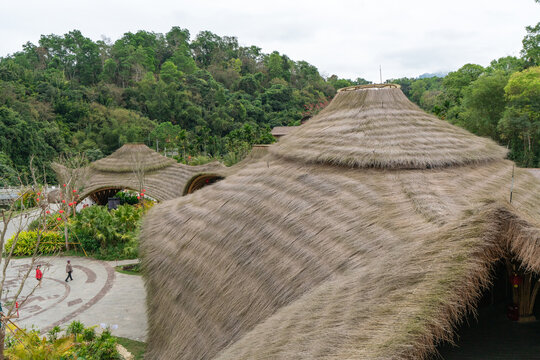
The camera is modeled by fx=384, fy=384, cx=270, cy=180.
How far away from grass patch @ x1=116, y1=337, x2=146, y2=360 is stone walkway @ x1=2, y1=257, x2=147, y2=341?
0.20m

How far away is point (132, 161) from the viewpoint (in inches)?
850

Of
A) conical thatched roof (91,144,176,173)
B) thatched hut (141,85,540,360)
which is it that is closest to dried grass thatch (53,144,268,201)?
conical thatched roof (91,144,176,173)

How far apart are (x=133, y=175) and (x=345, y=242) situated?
1800 cm

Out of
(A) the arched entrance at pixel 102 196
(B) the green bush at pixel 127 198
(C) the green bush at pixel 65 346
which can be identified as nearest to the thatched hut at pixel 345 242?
(C) the green bush at pixel 65 346

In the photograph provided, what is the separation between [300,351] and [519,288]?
3215 millimetres

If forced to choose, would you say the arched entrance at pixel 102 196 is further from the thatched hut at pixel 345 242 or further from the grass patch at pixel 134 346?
the grass patch at pixel 134 346

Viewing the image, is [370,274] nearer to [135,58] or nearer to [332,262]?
[332,262]

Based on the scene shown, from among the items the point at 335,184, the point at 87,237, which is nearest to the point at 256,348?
the point at 335,184

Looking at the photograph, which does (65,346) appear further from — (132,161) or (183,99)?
(183,99)

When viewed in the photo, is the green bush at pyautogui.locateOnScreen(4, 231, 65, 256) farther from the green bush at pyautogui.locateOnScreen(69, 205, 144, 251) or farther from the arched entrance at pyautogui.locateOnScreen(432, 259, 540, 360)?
the arched entrance at pyautogui.locateOnScreen(432, 259, 540, 360)

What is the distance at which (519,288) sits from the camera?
4.69 m

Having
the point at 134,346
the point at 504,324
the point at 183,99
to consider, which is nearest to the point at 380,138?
the point at 504,324

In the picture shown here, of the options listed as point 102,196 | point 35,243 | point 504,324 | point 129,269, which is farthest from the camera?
point 102,196

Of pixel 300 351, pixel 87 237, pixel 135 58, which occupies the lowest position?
pixel 87 237
